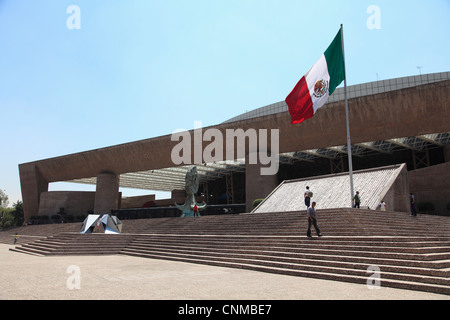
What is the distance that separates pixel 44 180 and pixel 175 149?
21359 mm

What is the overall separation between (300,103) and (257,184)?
15673mm

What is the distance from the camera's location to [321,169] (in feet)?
134

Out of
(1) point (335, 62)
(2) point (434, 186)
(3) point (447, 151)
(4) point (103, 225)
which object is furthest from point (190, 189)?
(3) point (447, 151)

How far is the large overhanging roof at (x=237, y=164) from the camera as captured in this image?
103 feet

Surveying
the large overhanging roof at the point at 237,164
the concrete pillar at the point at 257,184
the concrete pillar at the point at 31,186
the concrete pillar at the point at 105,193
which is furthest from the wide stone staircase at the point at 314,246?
the concrete pillar at the point at 31,186

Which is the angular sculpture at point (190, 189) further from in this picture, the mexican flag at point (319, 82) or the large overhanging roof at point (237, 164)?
the mexican flag at point (319, 82)

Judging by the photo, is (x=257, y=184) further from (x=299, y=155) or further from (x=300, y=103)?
(x=300, y=103)

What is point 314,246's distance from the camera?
10008mm

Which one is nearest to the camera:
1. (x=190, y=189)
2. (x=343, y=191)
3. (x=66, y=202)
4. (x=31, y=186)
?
(x=343, y=191)

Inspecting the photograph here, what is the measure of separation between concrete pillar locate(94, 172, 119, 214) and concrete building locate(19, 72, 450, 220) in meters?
0.11

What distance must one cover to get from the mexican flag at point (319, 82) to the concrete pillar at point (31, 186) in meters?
39.1

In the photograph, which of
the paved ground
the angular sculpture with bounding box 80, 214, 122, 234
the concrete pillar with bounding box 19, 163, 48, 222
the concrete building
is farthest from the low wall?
the paved ground
